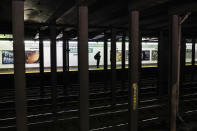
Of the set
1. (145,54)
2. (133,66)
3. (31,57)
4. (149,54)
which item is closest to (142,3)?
(133,66)

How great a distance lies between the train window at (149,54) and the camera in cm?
1053

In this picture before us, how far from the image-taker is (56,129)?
409 cm

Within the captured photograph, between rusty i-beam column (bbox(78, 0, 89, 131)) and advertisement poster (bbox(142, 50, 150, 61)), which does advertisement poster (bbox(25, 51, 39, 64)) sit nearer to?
advertisement poster (bbox(142, 50, 150, 61))

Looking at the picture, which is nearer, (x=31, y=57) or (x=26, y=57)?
(x=26, y=57)

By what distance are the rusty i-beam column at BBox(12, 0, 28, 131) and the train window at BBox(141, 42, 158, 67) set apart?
9177 millimetres

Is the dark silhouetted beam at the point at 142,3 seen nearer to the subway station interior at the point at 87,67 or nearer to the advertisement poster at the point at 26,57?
the subway station interior at the point at 87,67

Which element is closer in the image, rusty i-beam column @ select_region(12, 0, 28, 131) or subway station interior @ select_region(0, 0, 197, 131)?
rusty i-beam column @ select_region(12, 0, 28, 131)

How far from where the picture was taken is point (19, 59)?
204 cm

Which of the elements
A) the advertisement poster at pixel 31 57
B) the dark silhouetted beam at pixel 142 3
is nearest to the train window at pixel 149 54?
the advertisement poster at pixel 31 57

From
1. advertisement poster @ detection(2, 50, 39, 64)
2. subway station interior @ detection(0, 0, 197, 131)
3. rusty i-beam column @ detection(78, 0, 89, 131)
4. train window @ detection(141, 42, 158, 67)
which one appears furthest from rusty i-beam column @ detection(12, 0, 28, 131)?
train window @ detection(141, 42, 158, 67)

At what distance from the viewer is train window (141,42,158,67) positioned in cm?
1053

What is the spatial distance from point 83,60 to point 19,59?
30.7 inches

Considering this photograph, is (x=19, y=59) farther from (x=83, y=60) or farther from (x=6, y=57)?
(x=6, y=57)

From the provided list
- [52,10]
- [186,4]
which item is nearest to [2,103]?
[52,10]
